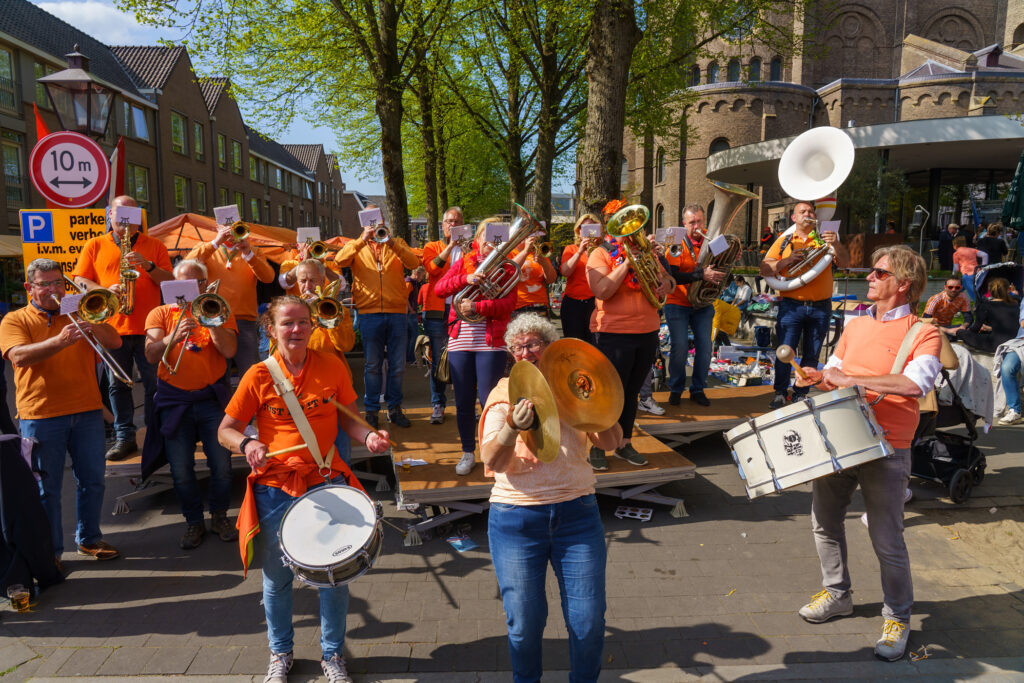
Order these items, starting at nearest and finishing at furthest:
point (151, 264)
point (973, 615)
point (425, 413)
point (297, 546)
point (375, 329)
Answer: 1. point (297, 546)
2. point (973, 615)
3. point (151, 264)
4. point (375, 329)
5. point (425, 413)

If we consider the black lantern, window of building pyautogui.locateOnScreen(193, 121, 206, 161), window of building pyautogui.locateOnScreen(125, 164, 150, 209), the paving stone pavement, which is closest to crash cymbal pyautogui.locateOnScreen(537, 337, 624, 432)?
the paving stone pavement

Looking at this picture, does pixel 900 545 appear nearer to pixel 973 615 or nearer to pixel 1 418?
pixel 973 615

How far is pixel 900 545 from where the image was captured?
336cm

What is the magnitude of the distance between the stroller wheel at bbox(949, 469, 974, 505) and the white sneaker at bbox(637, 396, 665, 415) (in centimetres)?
241

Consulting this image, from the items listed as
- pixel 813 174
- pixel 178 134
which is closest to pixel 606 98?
pixel 813 174

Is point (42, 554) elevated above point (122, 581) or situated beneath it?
elevated above

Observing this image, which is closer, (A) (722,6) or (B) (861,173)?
(A) (722,6)

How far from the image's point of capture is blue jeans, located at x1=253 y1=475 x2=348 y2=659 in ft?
9.93

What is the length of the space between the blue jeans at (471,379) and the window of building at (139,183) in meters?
29.7

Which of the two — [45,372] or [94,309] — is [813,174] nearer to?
[94,309]

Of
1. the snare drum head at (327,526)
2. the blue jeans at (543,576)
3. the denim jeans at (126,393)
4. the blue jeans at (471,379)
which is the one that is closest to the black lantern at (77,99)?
the denim jeans at (126,393)

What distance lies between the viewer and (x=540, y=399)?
8.01 ft

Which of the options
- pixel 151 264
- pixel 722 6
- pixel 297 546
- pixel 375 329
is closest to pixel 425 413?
pixel 375 329

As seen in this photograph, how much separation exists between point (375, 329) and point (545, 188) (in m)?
8.23
